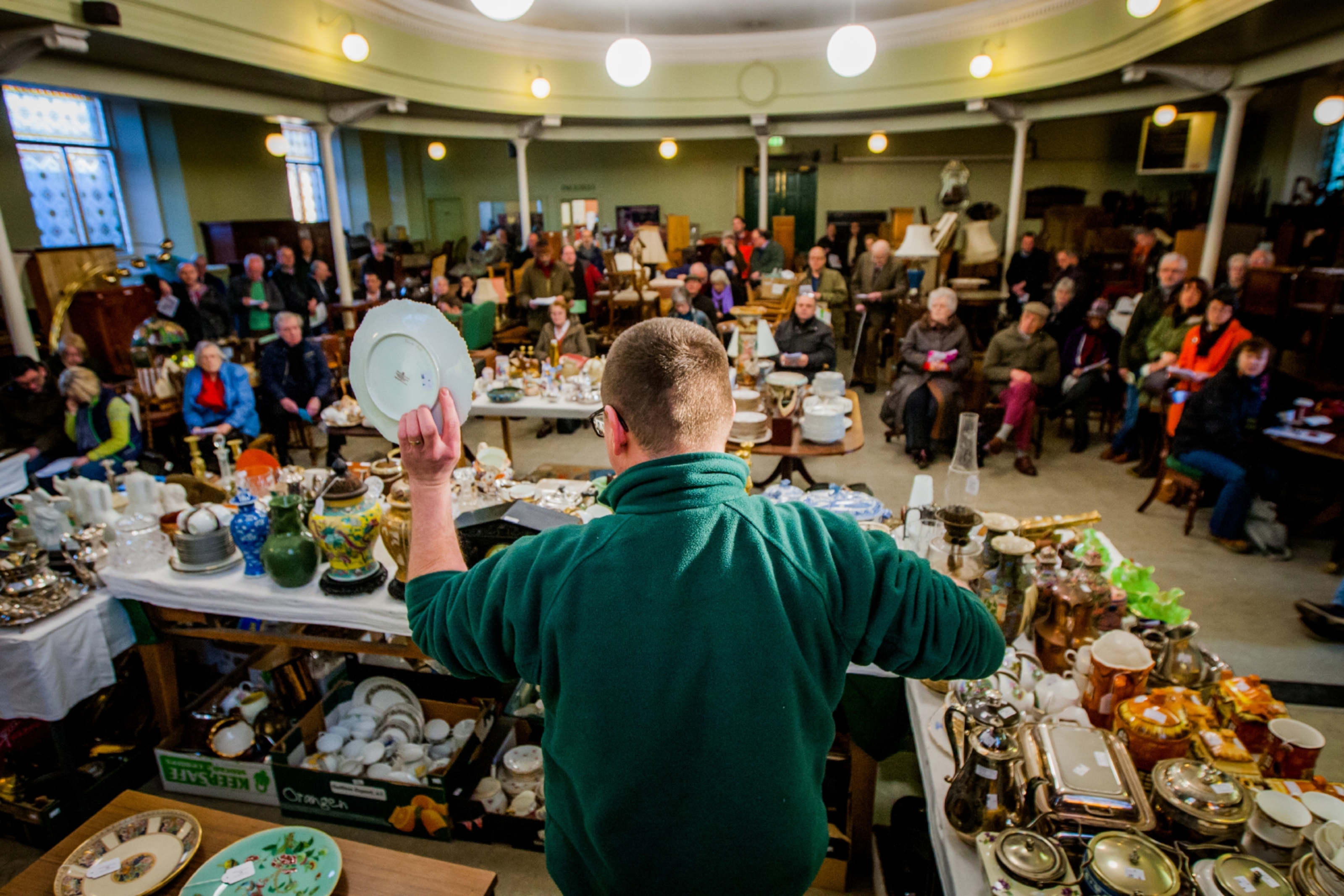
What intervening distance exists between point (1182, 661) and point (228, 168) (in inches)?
491

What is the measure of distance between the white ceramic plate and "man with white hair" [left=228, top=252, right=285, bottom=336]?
24.8 feet

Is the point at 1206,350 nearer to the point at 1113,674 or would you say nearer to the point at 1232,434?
the point at 1232,434

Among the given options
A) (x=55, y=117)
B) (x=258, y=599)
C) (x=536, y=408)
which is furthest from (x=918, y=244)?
(x=55, y=117)

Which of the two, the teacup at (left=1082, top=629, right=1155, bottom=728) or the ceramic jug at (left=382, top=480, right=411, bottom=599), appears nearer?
the teacup at (left=1082, top=629, right=1155, bottom=728)

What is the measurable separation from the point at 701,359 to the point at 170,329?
22.6ft

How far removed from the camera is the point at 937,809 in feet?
5.89

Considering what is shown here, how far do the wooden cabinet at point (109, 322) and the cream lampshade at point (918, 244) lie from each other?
7650 millimetres

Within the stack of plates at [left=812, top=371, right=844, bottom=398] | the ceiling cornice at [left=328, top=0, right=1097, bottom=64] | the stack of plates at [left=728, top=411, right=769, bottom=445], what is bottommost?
the stack of plates at [left=728, top=411, right=769, bottom=445]

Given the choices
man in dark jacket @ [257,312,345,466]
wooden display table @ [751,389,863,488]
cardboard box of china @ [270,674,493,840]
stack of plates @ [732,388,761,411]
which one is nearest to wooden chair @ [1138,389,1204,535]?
wooden display table @ [751,389,863,488]

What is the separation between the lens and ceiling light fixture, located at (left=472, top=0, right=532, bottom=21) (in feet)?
11.9

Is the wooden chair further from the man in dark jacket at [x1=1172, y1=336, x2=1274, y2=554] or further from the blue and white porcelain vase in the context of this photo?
the blue and white porcelain vase

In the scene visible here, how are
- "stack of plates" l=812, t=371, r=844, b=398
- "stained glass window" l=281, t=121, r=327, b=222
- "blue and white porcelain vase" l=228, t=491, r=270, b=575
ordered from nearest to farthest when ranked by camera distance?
"blue and white porcelain vase" l=228, t=491, r=270, b=575
"stack of plates" l=812, t=371, r=844, b=398
"stained glass window" l=281, t=121, r=327, b=222

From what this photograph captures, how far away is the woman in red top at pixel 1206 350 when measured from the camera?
198 inches

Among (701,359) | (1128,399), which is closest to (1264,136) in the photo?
(1128,399)
